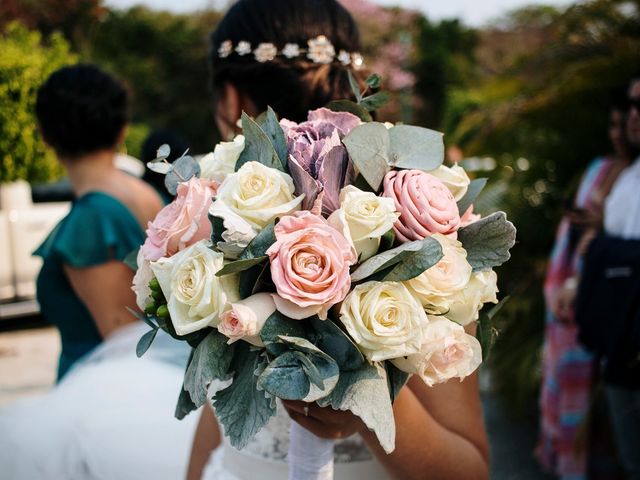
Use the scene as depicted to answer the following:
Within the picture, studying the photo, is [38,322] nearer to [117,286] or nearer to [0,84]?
[0,84]

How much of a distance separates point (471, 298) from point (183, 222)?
56 cm

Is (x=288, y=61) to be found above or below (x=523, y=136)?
above

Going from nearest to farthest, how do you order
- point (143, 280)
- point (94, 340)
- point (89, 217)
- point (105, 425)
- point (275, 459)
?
point (143, 280) → point (275, 459) → point (105, 425) → point (89, 217) → point (94, 340)

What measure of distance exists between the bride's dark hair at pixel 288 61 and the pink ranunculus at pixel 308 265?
2.73 feet

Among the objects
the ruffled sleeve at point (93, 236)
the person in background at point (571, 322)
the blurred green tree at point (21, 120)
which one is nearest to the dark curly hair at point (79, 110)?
the ruffled sleeve at point (93, 236)

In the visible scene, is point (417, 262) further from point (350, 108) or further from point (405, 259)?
point (350, 108)

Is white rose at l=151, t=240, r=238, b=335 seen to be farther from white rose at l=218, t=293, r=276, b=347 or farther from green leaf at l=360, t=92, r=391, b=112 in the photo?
green leaf at l=360, t=92, r=391, b=112

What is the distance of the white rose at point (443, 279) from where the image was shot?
1.23 meters

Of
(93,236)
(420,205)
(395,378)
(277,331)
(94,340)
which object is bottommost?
(94,340)

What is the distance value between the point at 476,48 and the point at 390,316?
85.3 ft

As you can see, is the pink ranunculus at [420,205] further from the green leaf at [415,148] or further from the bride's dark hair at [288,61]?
the bride's dark hair at [288,61]

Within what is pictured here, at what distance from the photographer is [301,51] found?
1966mm

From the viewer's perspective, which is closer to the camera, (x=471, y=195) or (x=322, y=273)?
(x=322, y=273)

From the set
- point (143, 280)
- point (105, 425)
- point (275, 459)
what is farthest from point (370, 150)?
point (105, 425)
